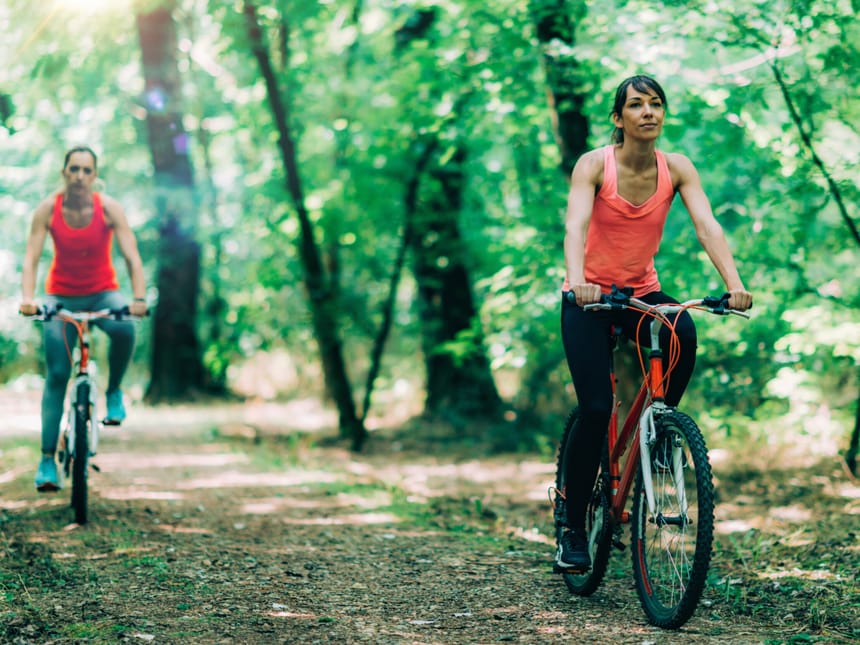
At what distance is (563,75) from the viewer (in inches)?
275

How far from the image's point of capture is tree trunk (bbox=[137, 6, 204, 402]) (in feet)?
44.8

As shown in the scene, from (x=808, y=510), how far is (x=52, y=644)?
197 inches

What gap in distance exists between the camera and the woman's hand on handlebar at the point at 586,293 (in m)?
3.51

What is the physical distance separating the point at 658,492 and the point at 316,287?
673 centimetres

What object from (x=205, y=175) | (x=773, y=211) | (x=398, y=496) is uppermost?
(x=205, y=175)

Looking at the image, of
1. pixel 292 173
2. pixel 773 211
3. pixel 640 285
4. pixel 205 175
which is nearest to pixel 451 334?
pixel 292 173

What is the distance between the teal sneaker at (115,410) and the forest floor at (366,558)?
604 millimetres

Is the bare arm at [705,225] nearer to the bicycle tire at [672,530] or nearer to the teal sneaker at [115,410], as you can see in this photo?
the bicycle tire at [672,530]

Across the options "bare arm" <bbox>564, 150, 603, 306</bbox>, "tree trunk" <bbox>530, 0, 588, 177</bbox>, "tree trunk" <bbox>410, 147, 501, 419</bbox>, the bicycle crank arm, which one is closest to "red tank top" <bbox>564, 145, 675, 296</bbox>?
"bare arm" <bbox>564, 150, 603, 306</bbox>

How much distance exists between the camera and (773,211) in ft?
22.2

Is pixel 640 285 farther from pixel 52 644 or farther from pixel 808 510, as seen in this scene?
pixel 808 510

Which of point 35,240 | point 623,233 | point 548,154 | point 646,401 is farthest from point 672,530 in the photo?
point 548,154

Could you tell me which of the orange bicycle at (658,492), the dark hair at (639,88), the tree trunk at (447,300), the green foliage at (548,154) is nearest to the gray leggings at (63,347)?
the green foliage at (548,154)

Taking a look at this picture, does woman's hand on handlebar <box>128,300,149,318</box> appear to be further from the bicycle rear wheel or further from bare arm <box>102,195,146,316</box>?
the bicycle rear wheel
